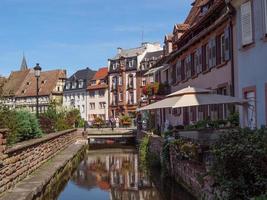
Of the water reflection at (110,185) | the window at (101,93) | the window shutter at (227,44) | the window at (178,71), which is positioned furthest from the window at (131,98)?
the window shutter at (227,44)

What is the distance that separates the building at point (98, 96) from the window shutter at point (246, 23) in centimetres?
7080

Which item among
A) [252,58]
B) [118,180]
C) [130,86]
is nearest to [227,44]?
[252,58]

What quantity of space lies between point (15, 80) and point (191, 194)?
9533 cm

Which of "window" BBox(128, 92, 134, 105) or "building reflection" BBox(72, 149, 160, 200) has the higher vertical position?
"window" BBox(128, 92, 134, 105)

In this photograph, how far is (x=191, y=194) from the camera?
14.3 metres

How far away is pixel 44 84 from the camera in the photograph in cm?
9825

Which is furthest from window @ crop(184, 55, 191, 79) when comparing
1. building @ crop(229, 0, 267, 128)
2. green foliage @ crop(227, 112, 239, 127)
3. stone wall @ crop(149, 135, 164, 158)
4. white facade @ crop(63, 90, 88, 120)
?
white facade @ crop(63, 90, 88, 120)

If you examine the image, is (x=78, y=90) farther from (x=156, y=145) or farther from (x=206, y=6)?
→ (x=156, y=145)

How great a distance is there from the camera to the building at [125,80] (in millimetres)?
82250

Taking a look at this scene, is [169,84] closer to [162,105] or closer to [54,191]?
[162,105]

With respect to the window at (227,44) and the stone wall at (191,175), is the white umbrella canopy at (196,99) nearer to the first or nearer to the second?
the stone wall at (191,175)

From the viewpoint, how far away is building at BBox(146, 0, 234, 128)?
2091 cm

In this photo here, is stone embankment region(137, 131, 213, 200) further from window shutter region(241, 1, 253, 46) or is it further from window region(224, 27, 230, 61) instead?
window region(224, 27, 230, 61)

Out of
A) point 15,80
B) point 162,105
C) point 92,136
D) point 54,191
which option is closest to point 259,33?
point 162,105
